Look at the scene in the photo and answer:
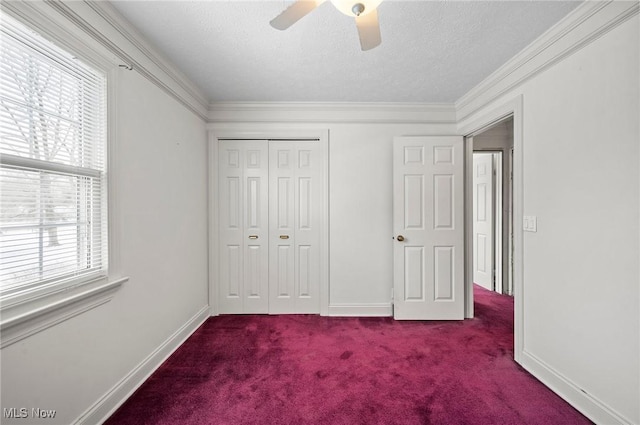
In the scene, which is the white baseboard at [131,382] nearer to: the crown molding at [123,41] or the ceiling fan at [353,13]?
the crown molding at [123,41]

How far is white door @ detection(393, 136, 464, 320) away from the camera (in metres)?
2.60

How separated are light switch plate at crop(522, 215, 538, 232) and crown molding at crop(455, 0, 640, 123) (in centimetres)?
102

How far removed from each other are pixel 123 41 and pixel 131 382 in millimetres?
2180

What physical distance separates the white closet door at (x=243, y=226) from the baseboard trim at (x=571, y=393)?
2382 millimetres

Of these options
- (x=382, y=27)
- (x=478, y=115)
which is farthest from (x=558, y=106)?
(x=382, y=27)

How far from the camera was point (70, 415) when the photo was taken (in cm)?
121

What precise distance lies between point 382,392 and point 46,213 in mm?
2122

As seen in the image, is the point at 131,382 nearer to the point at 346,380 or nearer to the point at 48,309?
the point at 48,309

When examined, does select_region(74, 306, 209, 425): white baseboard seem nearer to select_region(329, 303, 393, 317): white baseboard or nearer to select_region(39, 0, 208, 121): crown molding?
select_region(329, 303, 393, 317): white baseboard

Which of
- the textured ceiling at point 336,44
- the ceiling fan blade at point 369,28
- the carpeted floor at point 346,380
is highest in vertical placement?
the textured ceiling at point 336,44

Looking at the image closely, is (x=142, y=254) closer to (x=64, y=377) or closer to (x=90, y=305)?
(x=90, y=305)

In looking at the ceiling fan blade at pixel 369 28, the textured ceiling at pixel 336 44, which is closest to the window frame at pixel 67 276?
the textured ceiling at pixel 336 44

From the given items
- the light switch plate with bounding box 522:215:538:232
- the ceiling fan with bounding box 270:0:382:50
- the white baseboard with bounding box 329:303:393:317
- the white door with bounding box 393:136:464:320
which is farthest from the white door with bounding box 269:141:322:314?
the light switch plate with bounding box 522:215:538:232

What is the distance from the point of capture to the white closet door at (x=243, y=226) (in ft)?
8.99
